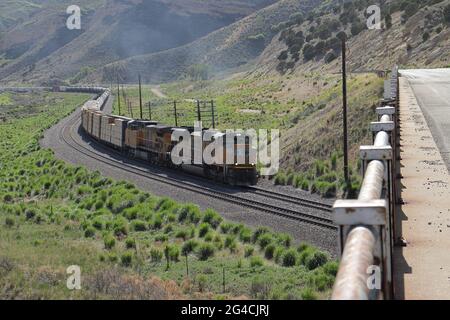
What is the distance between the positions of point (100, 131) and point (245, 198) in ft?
92.4

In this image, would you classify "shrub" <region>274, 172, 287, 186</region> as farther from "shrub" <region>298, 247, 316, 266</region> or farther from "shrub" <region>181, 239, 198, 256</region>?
"shrub" <region>298, 247, 316, 266</region>

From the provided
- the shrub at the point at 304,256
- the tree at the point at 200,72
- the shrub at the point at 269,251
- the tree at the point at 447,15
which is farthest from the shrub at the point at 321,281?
the tree at the point at 200,72

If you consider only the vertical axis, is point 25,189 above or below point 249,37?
below

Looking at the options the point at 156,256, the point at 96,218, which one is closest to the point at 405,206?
the point at 156,256

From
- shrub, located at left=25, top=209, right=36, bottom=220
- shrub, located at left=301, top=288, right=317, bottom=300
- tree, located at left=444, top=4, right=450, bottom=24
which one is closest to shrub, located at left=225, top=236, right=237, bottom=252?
shrub, located at left=301, top=288, right=317, bottom=300

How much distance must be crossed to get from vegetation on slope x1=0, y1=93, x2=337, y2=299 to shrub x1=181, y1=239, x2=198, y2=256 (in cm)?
3

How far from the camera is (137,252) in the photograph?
731 inches

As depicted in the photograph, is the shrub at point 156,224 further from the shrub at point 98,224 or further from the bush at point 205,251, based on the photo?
the bush at point 205,251

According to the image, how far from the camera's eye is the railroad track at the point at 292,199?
2309cm

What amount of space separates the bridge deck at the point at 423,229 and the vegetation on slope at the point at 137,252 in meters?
3.49

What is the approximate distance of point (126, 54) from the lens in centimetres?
19850

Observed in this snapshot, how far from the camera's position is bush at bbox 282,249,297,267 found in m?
16.5
